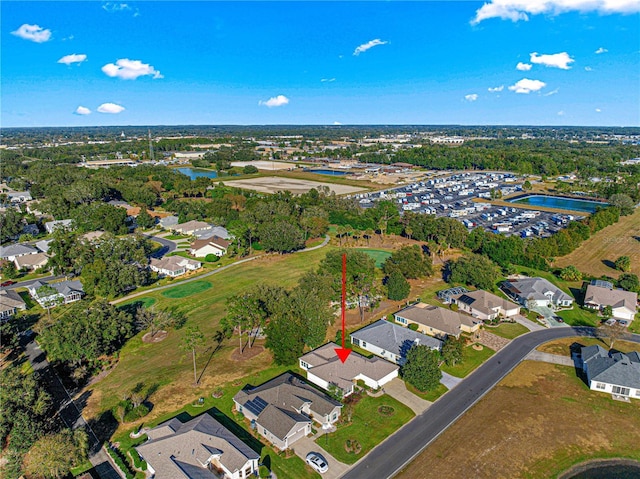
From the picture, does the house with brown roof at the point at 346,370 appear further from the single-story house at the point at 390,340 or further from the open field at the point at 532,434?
the open field at the point at 532,434

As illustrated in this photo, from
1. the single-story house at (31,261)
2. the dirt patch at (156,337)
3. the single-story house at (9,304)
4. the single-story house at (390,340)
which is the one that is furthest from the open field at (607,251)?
the single-story house at (31,261)

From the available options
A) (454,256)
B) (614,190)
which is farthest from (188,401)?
(614,190)

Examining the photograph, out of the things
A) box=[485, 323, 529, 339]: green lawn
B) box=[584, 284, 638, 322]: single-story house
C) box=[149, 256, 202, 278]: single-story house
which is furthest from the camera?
box=[149, 256, 202, 278]: single-story house

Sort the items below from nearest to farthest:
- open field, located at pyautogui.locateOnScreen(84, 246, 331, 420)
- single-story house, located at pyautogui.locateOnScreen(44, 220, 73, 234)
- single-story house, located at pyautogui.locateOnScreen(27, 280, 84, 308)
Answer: open field, located at pyautogui.locateOnScreen(84, 246, 331, 420) → single-story house, located at pyautogui.locateOnScreen(27, 280, 84, 308) → single-story house, located at pyautogui.locateOnScreen(44, 220, 73, 234)

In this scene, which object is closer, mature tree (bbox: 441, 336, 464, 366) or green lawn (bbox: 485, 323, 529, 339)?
mature tree (bbox: 441, 336, 464, 366)

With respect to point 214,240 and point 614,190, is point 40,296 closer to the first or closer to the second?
point 214,240

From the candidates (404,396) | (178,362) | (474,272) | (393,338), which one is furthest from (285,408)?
(474,272)

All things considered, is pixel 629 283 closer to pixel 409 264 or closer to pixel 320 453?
pixel 409 264

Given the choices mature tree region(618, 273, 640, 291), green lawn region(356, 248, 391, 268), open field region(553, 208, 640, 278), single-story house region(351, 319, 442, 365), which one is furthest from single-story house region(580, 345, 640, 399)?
green lawn region(356, 248, 391, 268)

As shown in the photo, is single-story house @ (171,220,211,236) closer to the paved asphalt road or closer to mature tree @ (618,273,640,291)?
the paved asphalt road
